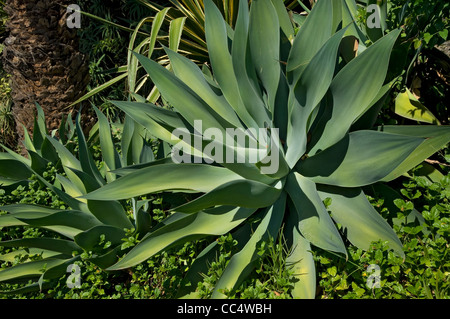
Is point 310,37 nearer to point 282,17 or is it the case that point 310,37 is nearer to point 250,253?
point 282,17

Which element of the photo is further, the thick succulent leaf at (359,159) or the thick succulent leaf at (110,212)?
the thick succulent leaf at (110,212)

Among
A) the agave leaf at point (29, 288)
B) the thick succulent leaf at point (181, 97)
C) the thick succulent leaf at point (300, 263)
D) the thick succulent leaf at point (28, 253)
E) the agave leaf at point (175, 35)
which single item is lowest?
the agave leaf at point (29, 288)

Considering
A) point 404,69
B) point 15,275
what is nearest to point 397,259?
point 404,69

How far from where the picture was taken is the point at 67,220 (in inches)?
78.0

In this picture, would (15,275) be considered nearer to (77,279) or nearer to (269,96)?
(77,279)

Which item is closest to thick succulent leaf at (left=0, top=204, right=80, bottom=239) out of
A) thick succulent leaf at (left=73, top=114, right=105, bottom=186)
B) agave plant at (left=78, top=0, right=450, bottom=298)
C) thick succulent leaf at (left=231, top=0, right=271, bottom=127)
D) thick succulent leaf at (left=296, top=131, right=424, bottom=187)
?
thick succulent leaf at (left=73, top=114, right=105, bottom=186)

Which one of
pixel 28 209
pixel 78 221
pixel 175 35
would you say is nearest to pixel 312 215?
pixel 78 221

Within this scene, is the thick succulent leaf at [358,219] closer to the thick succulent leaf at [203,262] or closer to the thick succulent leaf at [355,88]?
the thick succulent leaf at [355,88]

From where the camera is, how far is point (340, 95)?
1788 mm

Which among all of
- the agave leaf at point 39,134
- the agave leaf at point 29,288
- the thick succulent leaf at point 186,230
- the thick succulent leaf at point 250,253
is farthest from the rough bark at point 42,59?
the thick succulent leaf at point 250,253

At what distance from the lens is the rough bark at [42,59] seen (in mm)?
3025

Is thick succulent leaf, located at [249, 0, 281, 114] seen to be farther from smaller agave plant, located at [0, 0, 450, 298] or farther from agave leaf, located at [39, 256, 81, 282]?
agave leaf, located at [39, 256, 81, 282]

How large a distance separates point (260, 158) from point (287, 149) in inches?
4.5

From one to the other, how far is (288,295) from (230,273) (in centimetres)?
21
